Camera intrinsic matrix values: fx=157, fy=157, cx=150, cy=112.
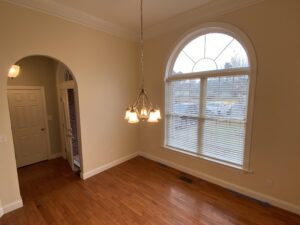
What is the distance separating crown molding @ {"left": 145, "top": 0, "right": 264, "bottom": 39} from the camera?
8.43ft

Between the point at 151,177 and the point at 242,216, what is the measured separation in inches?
69.1

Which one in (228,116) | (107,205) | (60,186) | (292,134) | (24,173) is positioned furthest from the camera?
(24,173)

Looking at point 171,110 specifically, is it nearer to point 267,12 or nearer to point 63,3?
point 267,12

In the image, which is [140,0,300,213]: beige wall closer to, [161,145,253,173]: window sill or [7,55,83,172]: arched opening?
[161,145,253,173]: window sill

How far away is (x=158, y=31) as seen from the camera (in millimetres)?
3639

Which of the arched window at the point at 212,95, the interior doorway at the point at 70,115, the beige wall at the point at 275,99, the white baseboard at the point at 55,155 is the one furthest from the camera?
the white baseboard at the point at 55,155

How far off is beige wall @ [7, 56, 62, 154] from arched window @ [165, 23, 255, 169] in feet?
10.6

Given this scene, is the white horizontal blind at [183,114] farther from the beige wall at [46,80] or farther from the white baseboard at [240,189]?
the beige wall at [46,80]

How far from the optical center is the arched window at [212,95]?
270cm

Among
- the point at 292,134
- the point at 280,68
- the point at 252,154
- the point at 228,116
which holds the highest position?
the point at 280,68

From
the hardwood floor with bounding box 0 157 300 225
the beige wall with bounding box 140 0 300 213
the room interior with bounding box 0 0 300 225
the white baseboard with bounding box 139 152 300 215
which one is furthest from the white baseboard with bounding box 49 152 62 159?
the beige wall with bounding box 140 0 300 213

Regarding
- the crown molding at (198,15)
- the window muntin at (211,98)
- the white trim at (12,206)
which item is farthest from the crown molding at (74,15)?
the white trim at (12,206)

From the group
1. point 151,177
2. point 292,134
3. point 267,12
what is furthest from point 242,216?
point 267,12

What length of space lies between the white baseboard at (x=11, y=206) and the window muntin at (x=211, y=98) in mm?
3066
